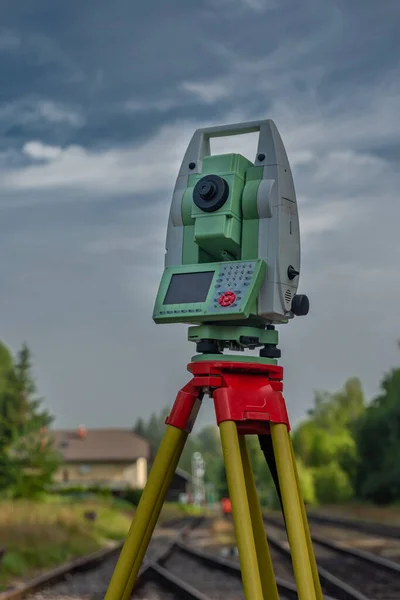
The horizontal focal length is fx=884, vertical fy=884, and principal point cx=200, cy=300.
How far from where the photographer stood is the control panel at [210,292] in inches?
173

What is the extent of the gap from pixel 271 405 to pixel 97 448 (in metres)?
71.7

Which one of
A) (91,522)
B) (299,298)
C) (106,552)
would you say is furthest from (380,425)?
(299,298)

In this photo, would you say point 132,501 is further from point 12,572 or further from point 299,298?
point 299,298

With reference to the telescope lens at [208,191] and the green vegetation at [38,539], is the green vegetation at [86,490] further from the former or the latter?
the telescope lens at [208,191]

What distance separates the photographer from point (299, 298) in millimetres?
4762

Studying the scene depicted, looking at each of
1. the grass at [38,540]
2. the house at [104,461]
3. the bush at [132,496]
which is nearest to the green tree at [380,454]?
the bush at [132,496]

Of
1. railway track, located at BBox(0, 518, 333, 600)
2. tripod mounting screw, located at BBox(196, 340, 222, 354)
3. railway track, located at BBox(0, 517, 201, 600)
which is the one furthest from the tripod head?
railway track, located at BBox(0, 517, 201, 600)

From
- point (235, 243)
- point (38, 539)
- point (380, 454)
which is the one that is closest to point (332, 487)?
point (380, 454)

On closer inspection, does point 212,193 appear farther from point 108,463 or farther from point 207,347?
point 108,463

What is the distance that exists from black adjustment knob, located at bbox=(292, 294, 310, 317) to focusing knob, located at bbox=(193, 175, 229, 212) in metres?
0.65

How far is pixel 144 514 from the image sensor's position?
450cm

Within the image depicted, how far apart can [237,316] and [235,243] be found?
0.47 meters

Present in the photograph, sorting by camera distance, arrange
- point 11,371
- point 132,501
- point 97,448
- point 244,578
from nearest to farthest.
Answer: point 244,578 < point 132,501 < point 11,371 < point 97,448

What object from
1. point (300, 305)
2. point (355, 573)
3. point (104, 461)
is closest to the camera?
point (300, 305)
